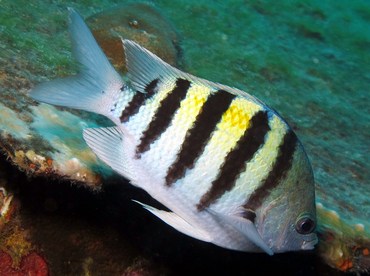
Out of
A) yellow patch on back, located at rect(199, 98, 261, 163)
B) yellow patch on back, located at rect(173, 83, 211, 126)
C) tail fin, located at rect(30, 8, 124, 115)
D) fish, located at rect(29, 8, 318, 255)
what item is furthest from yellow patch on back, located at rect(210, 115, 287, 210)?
tail fin, located at rect(30, 8, 124, 115)

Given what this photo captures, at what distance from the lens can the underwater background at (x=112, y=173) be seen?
8.60 ft

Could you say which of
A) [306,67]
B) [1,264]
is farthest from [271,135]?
[306,67]

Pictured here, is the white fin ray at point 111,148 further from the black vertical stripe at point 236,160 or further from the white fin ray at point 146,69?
the black vertical stripe at point 236,160

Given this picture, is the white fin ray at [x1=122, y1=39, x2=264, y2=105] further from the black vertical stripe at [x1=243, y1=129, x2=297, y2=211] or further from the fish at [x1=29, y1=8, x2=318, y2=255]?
the black vertical stripe at [x1=243, y1=129, x2=297, y2=211]

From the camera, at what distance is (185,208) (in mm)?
1959

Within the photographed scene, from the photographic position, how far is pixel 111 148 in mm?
1938

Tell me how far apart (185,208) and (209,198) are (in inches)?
5.2

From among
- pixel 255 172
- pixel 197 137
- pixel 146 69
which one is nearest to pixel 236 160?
pixel 255 172

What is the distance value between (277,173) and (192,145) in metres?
0.47

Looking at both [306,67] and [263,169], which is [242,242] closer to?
[263,169]

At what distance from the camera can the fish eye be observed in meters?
2.06

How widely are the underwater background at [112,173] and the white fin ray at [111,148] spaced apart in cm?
48

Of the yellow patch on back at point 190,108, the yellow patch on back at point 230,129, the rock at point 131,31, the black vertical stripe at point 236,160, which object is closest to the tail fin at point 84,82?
the yellow patch on back at point 190,108

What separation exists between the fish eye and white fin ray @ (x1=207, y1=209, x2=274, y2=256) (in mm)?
277
